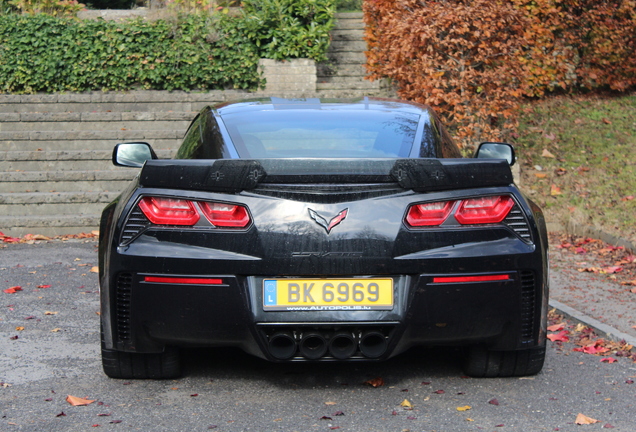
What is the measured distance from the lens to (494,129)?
1115 cm

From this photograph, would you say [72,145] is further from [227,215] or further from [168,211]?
[227,215]

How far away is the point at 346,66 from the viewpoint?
Answer: 1533 centimetres

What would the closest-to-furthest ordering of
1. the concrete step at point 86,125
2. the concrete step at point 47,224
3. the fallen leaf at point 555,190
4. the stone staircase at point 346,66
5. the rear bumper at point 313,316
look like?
the rear bumper at point 313,316 < the concrete step at point 47,224 < the fallen leaf at point 555,190 < the concrete step at point 86,125 < the stone staircase at point 346,66

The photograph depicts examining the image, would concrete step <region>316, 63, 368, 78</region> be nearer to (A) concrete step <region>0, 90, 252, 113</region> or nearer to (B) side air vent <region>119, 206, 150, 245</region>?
(A) concrete step <region>0, 90, 252, 113</region>

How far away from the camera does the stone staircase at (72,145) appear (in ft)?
35.1

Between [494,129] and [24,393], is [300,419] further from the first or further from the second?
[494,129]

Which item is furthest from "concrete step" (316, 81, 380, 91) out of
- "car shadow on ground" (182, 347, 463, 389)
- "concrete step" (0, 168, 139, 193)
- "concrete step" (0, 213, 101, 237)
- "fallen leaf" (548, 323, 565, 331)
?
"car shadow on ground" (182, 347, 463, 389)

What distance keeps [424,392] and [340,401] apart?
44cm

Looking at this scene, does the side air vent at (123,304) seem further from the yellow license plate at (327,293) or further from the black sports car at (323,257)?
the yellow license plate at (327,293)

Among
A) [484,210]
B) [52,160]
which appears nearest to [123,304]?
[484,210]

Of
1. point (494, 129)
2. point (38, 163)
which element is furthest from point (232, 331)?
point (38, 163)

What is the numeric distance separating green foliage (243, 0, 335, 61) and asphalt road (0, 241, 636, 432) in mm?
9706

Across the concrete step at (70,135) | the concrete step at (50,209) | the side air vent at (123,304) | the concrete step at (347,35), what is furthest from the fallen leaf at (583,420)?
the concrete step at (347,35)

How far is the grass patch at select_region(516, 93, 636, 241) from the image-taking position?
9.87 m
